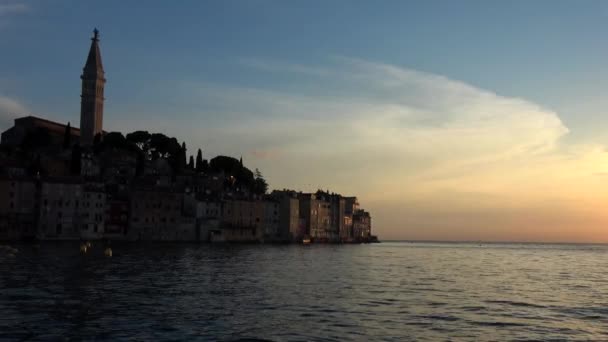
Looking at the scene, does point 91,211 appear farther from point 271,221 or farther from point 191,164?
point 271,221

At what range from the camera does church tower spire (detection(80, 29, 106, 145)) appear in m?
147

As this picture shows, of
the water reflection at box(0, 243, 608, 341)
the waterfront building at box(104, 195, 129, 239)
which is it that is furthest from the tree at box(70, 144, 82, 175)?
the water reflection at box(0, 243, 608, 341)

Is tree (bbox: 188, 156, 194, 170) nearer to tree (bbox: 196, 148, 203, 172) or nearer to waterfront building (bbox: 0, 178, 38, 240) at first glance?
tree (bbox: 196, 148, 203, 172)

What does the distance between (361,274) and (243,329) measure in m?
31.2

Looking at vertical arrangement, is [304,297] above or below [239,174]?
below

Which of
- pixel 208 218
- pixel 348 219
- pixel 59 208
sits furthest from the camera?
pixel 348 219

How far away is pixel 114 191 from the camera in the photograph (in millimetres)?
114312

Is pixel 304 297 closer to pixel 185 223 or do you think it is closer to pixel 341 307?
pixel 341 307

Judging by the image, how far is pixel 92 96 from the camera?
148m

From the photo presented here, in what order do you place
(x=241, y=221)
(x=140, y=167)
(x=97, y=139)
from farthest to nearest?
(x=97, y=139)
(x=241, y=221)
(x=140, y=167)

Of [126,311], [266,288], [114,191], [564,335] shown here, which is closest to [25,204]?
[114,191]

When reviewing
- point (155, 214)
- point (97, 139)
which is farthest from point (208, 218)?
point (97, 139)

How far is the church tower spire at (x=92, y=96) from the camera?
147 metres

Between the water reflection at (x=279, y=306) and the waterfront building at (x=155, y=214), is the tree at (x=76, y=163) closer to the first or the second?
the waterfront building at (x=155, y=214)
